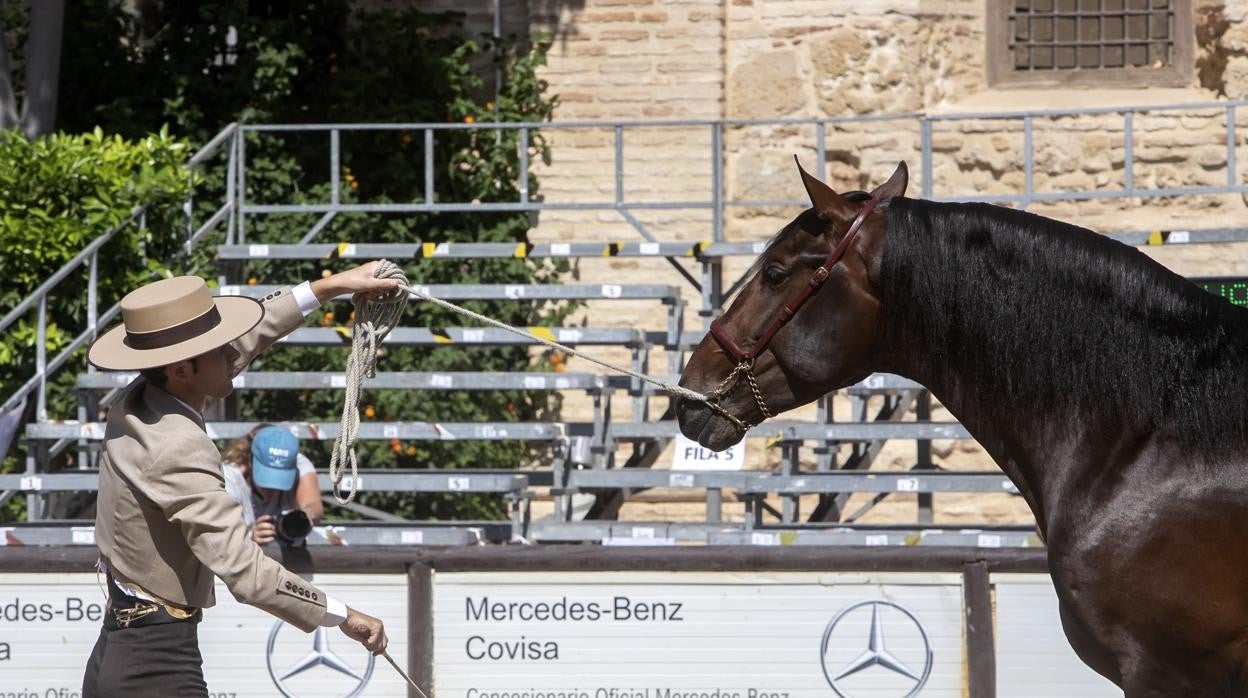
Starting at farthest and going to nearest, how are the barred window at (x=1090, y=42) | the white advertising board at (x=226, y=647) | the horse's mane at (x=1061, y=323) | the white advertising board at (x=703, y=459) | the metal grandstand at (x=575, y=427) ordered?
the barred window at (x=1090, y=42) → the white advertising board at (x=703, y=459) → the metal grandstand at (x=575, y=427) → the white advertising board at (x=226, y=647) → the horse's mane at (x=1061, y=323)

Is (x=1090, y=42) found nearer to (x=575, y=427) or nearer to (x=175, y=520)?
(x=575, y=427)

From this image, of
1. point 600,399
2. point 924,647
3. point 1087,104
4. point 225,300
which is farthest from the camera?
point 1087,104

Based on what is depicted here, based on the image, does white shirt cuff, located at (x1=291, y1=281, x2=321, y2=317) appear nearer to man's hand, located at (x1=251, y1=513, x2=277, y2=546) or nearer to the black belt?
the black belt

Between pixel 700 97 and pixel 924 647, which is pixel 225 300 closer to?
pixel 924 647

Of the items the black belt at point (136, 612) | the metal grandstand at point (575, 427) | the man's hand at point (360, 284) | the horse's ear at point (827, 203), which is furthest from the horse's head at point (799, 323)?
the metal grandstand at point (575, 427)

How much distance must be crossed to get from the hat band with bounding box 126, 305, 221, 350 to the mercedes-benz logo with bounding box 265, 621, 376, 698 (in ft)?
9.07

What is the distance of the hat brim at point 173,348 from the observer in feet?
Result: 13.4

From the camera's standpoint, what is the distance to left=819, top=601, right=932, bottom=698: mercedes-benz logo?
21.7 feet

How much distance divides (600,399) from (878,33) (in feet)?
12.8

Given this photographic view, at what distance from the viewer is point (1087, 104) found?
39.0 feet

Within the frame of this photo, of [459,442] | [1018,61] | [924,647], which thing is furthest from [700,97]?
[924,647]

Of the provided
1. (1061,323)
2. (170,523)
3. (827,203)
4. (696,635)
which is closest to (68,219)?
(696,635)

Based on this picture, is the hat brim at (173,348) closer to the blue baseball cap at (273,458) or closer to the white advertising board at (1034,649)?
the blue baseball cap at (273,458)

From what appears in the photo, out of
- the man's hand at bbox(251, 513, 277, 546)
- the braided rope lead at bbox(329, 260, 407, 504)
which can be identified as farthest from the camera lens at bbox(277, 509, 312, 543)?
the braided rope lead at bbox(329, 260, 407, 504)
